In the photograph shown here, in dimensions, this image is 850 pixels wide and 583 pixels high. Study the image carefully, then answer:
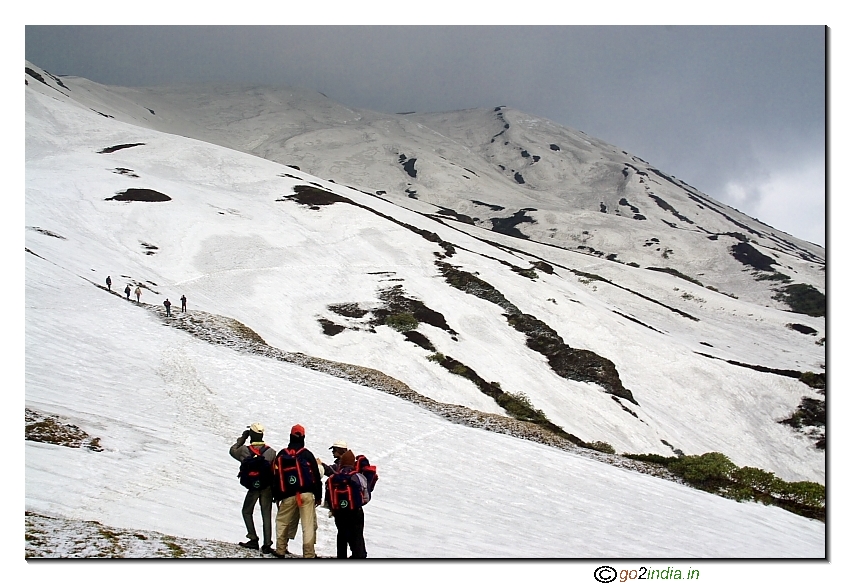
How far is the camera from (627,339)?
60812 millimetres

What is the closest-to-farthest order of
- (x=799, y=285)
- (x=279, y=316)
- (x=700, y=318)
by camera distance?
(x=279, y=316), (x=700, y=318), (x=799, y=285)

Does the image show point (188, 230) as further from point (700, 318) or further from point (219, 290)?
point (700, 318)

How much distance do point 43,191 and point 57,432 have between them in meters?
61.0

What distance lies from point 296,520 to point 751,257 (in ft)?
498

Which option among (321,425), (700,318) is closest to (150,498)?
(321,425)

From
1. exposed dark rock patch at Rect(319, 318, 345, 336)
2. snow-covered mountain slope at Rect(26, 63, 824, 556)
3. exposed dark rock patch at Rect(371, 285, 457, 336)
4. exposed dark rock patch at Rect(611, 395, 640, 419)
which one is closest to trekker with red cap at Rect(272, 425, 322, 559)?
snow-covered mountain slope at Rect(26, 63, 824, 556)

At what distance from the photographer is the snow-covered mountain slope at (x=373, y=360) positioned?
1478cm

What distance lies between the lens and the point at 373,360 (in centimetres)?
4528

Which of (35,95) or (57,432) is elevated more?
(35,95)

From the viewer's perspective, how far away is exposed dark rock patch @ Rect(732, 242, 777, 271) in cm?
13538

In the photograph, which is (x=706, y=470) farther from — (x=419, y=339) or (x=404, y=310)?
(x=404, y=310)

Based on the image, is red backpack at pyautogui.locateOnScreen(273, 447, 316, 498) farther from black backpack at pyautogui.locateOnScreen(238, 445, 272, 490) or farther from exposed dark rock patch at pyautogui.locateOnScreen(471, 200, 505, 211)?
exposed dark rock patch at pyautogui.locateOnScreen(471, 200, 505, 211)

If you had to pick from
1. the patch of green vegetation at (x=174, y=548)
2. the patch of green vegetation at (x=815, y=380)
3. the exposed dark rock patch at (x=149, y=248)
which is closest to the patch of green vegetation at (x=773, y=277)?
the patch of green vegetation at (x=815, y=380)
